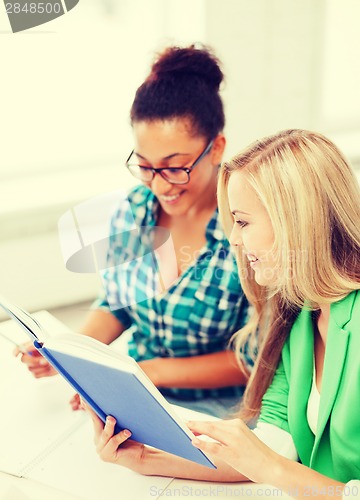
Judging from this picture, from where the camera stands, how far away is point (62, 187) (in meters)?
2.37

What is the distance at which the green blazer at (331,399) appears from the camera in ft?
3.41

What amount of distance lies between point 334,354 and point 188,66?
0.82 metres

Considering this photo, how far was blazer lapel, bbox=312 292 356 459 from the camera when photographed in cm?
106

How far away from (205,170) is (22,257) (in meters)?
1.02

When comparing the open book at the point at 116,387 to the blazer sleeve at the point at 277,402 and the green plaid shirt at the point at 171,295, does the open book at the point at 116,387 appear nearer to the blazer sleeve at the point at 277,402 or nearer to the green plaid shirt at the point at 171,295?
the blazer sleeve at the point at 277,402

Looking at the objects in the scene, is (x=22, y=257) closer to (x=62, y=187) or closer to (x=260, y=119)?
(x=62, y=187)

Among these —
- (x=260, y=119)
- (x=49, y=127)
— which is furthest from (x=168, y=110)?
(x=260, y=119)

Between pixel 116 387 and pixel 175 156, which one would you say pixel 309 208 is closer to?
pixel 116 387

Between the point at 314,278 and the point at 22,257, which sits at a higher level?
the point at 314,278

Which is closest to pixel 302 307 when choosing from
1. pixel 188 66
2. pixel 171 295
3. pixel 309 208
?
pixel 309 208

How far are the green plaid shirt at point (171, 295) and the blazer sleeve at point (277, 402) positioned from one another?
0.21 meters

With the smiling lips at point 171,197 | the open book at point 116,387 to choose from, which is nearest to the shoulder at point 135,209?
the smiling lips at point 171,197

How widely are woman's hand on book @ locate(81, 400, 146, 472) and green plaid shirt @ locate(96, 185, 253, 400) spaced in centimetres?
49

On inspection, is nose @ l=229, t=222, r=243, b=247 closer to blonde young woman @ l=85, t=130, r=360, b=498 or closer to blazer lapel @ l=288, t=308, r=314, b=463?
blonde young woman @ l=85, t=130, r=360, b=498
